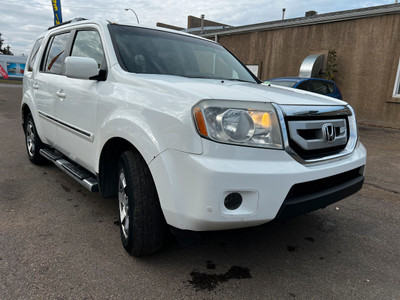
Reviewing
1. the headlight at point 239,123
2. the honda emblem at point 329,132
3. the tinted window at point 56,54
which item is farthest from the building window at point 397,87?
the headlight at point 239,123

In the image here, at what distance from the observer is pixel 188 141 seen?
1731 mm

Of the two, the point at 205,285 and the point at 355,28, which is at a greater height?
the point at 355,28

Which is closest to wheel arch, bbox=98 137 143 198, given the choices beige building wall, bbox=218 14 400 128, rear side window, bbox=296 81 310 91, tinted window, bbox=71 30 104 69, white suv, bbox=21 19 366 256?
white suv, bbox=21 19 366 256

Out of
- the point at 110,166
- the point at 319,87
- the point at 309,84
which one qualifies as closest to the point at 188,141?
the point at 110,166

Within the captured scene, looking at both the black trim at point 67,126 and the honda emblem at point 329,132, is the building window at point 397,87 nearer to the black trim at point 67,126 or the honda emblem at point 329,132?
the honda emblem at point 329,132

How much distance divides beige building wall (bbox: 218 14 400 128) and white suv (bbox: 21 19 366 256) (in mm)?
9722

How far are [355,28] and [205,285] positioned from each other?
38.4 feet

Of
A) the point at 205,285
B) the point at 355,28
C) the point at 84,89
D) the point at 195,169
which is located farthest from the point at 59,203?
the point at 355,28

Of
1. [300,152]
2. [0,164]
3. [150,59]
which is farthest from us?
[0,164]

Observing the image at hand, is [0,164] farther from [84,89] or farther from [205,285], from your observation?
[205,285]

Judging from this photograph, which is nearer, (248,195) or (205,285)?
(248,195)

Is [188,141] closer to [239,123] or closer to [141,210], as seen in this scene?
[239,123]

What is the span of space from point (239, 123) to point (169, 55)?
4.49ft

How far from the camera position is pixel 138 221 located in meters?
2.10
